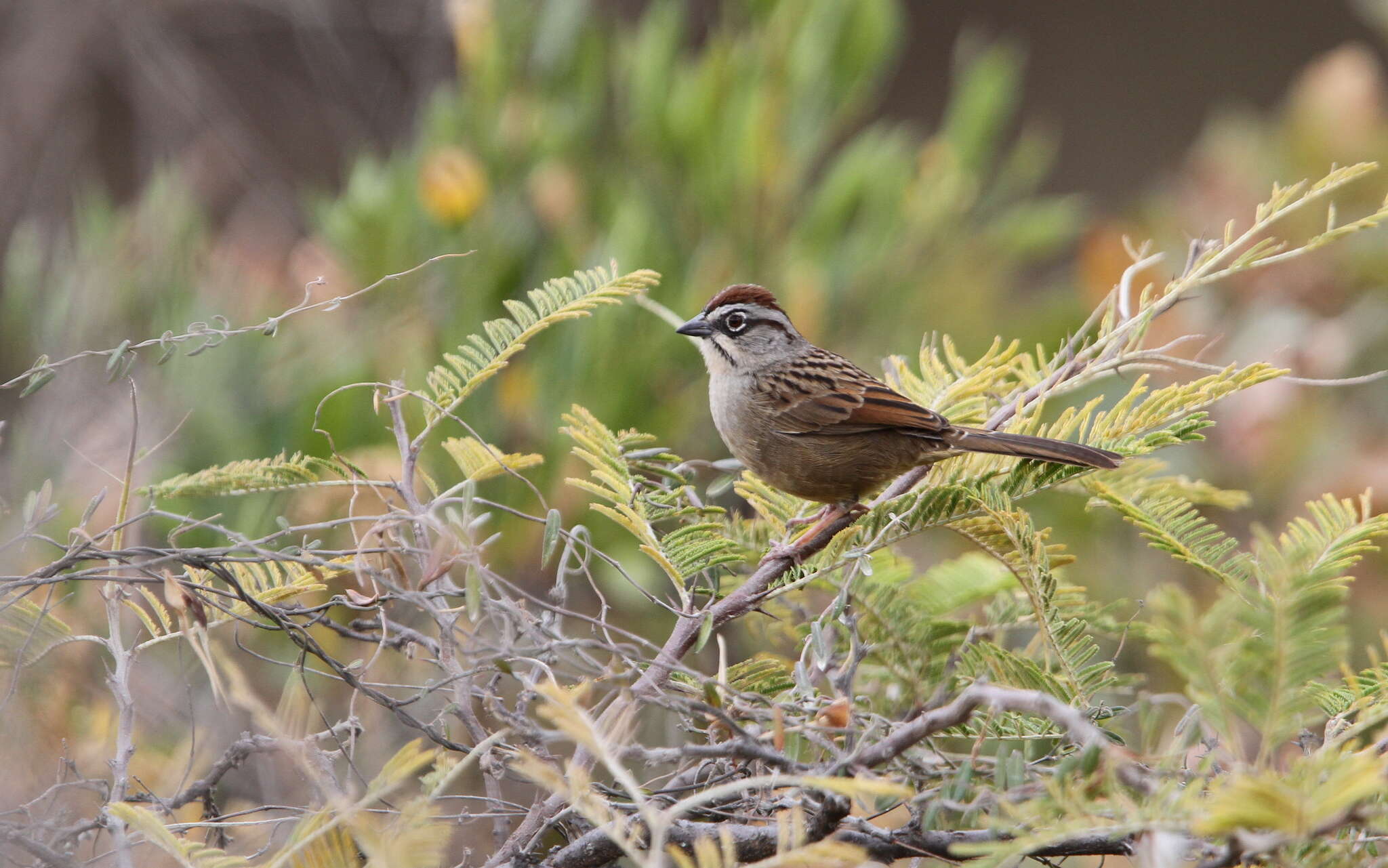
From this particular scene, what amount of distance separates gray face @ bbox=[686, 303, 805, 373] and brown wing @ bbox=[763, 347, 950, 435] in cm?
7

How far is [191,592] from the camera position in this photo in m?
1.34

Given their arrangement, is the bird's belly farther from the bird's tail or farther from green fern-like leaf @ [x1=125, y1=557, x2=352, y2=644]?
green fern-like leaf @ [x1=125, y1=557, x2=352, y2=644]

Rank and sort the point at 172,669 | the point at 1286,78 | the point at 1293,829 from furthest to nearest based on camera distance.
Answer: the point at 1286,78 < the point at 172,669 < the point at 1293,829

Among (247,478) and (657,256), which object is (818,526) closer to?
(247,478)

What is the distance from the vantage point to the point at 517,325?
154 centimetres

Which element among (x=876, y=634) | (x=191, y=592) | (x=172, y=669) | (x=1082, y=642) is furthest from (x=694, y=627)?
(x=172, y=669)

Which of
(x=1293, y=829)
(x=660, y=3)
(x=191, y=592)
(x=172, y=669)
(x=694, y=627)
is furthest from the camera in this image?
(x=660, y=3)

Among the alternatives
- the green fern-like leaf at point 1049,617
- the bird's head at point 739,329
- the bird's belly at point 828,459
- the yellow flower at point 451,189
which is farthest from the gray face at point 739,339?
the green fern-like leaf at point 1049,617

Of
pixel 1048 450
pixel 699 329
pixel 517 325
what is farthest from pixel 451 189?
pixel 1048 450

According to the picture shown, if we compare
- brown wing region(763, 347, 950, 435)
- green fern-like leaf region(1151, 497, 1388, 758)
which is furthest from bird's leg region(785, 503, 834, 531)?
green fern-like leaf region(1151, 497, 1388, 758)

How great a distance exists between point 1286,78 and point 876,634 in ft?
29.1

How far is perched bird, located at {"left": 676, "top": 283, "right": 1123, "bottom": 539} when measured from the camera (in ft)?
8.15

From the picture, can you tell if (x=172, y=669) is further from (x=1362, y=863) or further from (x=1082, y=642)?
(x=1362, y=863)

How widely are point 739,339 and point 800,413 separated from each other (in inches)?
13.0
